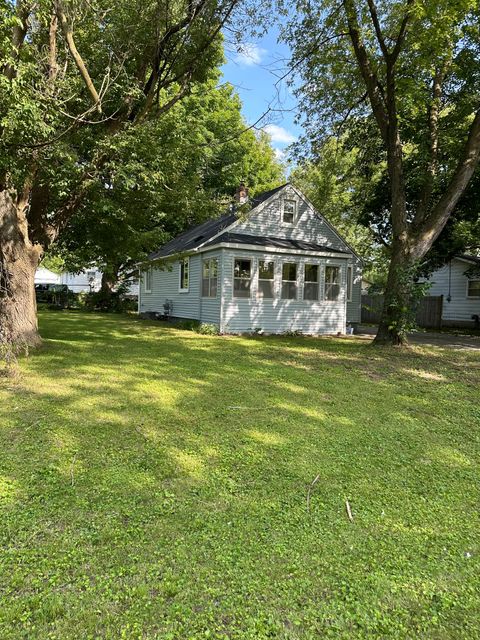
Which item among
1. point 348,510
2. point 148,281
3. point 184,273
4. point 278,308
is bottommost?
point 348,510

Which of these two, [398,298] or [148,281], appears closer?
[398,298]

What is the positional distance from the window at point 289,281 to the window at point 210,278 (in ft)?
8.04

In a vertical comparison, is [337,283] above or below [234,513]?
above

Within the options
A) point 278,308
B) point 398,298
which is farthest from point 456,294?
point 398,298

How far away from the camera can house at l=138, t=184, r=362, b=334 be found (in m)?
13.9

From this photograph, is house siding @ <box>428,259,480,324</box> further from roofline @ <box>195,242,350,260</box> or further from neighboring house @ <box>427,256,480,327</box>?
roofline @ <box>195,242,350,260</box>

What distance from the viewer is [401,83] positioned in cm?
1067

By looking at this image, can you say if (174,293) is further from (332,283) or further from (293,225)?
(332,283)

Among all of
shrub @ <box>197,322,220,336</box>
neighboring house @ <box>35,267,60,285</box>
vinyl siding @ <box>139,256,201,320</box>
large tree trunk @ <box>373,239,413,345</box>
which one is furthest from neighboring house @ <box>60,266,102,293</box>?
large tree trunk @ <box>373,239,413,345</box>

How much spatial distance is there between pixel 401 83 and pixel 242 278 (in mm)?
7104

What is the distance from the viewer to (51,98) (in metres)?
6.71

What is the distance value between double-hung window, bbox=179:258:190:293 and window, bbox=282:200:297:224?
424 cm

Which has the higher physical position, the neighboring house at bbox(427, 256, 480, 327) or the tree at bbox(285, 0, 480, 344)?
the tree at bbox(285, 0, 480, 344)

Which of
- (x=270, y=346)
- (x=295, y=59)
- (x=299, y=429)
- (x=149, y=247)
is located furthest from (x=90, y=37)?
(x=299, y=429)
